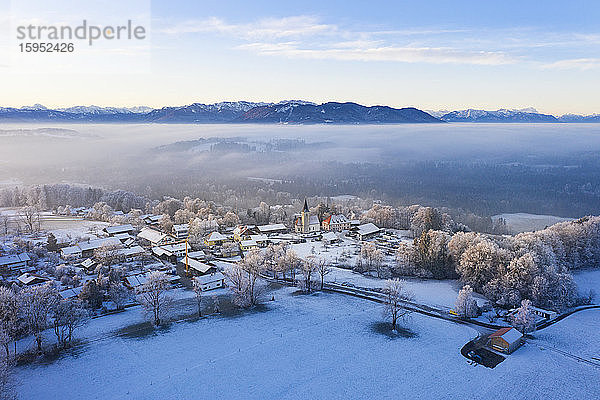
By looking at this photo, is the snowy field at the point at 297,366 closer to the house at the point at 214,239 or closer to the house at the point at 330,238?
the house at the point at 214,239

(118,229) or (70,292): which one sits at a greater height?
(70,292)

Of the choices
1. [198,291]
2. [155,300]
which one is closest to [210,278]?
[198,291]

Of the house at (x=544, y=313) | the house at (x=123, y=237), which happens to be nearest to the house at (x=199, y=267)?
the house at (x=123, y=237)

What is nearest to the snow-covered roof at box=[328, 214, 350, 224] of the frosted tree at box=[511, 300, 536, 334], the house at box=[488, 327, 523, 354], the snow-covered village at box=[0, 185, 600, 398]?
the snow-covered village at box=[0, 185, 600, 398]

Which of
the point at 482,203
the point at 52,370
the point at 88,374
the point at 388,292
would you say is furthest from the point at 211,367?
the point at 482,203

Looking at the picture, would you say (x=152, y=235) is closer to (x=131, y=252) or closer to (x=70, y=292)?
(x=131, y=252)
